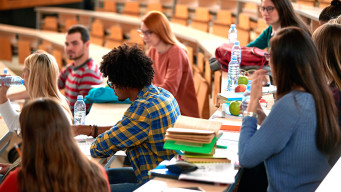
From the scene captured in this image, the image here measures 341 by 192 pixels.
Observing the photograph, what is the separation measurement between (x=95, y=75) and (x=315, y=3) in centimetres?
279

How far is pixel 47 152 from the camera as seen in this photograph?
176 centimetres

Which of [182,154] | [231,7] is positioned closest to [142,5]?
[231,7]

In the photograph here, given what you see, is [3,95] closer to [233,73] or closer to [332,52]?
[233,73]

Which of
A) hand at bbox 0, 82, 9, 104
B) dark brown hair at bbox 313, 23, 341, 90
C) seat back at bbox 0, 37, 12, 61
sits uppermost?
dark brown hair at bbox 313, 23, 341, 90

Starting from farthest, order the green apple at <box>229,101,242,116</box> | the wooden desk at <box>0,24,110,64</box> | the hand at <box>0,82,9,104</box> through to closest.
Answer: the wooden desk at <box>0,24,110,64</box> < the hand at <box>0,82,9,104</box> < the green apple at <box>229,101,242,116</box>

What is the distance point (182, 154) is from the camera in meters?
2.29

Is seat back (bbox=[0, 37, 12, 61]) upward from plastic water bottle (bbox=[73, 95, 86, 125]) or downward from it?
downward

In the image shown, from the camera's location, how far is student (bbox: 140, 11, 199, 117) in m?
4.13

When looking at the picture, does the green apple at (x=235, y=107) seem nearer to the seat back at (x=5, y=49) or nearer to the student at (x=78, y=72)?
the student at (x=78, y=72)

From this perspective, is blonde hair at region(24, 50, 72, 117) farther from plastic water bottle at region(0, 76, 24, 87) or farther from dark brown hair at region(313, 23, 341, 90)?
dark brown hair at region(313, 23, 341, 90)

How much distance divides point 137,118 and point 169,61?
1.70 meters

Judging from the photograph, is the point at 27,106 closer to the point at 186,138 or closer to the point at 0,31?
the point at 186,138

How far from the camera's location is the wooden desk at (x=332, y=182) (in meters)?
1.87

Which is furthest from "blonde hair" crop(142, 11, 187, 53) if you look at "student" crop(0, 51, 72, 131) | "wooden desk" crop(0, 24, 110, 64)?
"wooden desk" crop(0, 24, 110, 64)
